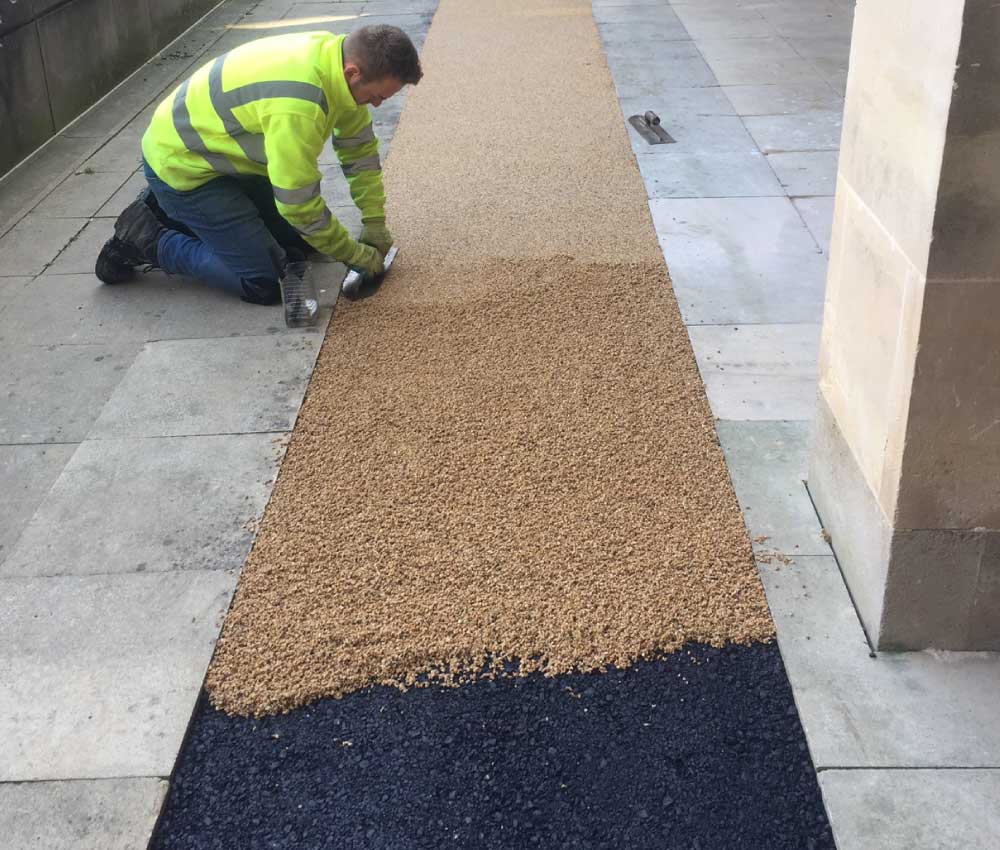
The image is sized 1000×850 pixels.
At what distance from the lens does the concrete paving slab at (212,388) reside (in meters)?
4.07

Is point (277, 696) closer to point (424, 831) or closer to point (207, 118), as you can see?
point (424, 831)

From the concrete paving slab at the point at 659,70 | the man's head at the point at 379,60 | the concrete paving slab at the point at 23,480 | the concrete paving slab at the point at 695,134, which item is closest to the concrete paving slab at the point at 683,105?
the concrete paving slab at the point at 695,134

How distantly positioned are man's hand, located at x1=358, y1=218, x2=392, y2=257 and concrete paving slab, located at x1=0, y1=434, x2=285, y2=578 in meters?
1.52

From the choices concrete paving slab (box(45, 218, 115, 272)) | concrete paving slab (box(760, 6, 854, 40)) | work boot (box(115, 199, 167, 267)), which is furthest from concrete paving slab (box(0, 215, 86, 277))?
concrete paving slab (box(760, 6, 854, 40))

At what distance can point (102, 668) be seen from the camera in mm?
2914

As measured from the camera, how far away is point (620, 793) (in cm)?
250

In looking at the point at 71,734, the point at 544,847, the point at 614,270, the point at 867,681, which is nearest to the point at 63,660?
the point at 71,734

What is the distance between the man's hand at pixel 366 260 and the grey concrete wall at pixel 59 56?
305cm

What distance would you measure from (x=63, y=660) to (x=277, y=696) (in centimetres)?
62

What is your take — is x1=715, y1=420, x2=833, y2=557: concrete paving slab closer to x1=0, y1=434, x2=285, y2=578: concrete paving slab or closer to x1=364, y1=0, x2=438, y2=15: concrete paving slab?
x1=0, y1=434, x2=285, y2=578: concrete paving slab

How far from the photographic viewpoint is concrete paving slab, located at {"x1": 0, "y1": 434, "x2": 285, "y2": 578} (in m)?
3.34

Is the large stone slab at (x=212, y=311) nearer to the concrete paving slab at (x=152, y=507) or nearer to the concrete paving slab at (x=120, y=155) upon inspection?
the concrete paving slab at (x=152, y=507)

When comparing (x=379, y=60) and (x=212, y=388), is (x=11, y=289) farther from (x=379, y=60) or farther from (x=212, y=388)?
(x=379, y=60)

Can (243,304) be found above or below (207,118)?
below
